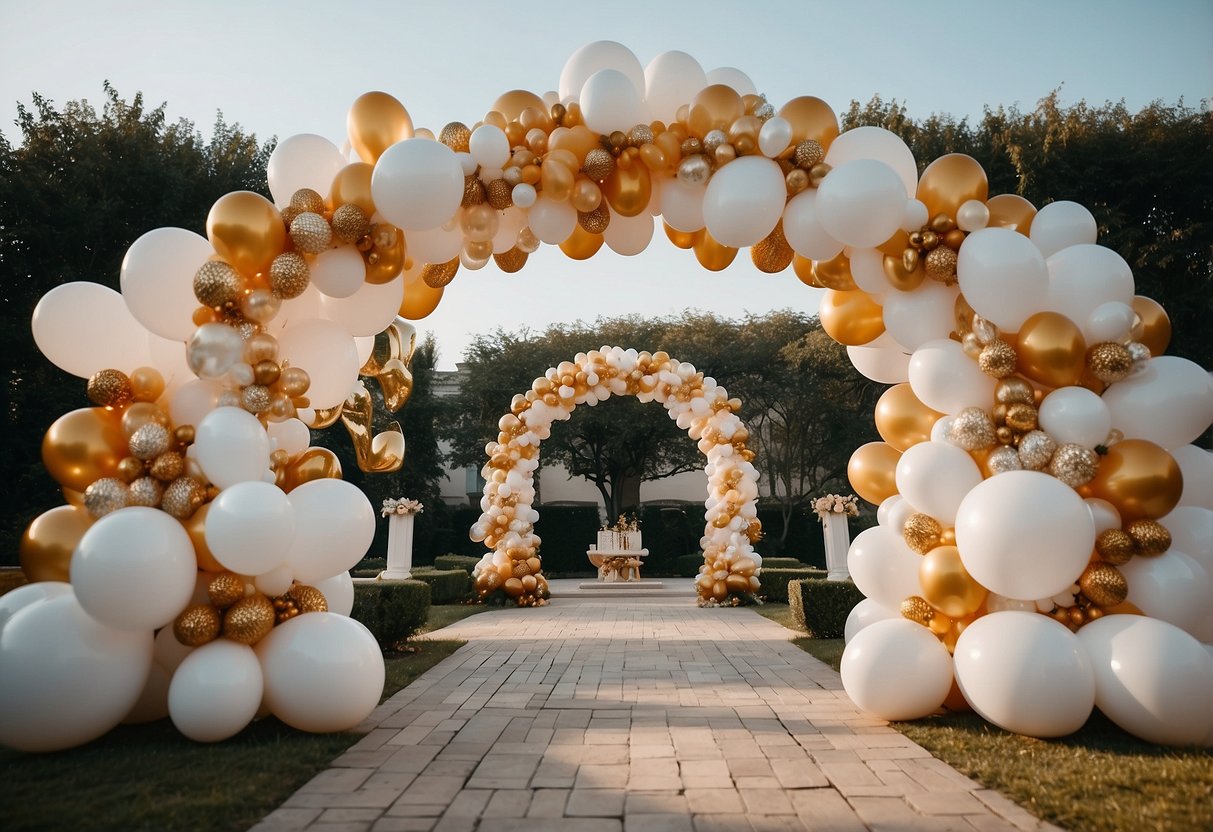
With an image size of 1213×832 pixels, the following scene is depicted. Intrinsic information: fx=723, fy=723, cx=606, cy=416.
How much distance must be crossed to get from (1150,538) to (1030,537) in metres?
0.70

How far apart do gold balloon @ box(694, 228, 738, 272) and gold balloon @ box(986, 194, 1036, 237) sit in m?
1.52

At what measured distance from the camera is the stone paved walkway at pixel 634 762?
8.57ft

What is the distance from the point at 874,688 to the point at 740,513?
26.5 feet

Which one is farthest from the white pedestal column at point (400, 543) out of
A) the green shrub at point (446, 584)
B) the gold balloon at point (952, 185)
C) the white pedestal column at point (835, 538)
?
the gold balloon at point (952, 185)

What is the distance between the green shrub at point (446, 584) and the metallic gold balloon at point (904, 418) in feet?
28.8

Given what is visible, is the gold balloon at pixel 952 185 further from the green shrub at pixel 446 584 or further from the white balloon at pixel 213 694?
the green shrub at pixel 446 584

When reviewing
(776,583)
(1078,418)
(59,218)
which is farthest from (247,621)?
(59,218)

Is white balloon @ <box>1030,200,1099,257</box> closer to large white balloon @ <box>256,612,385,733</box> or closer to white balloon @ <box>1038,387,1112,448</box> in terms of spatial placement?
white balloon @ <box>1038,387,1112,448</box>

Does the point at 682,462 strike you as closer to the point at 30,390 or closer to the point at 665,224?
the point at 30,390

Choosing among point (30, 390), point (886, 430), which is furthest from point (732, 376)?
point (886, 430)

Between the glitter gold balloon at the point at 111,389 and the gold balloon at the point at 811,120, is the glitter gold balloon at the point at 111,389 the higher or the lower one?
the lower one

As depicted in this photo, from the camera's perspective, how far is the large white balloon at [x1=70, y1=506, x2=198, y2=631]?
318 cm

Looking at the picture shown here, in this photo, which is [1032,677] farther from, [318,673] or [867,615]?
[318,673]

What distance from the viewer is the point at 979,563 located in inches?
135
